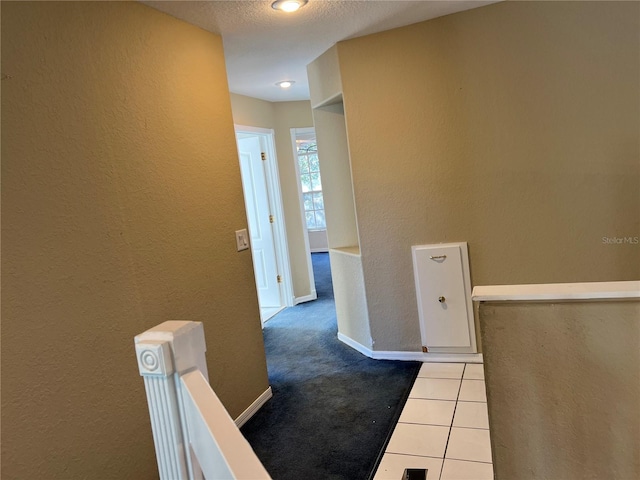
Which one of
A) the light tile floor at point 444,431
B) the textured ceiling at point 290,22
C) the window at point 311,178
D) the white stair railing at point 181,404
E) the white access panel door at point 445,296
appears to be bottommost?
the light tile floor at point 444,431

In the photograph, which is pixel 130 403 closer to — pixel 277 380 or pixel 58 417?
pixel 58 417

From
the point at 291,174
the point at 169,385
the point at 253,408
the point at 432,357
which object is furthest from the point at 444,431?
the point at 291,174

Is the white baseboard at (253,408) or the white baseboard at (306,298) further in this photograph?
the white baseboard at (306,298)

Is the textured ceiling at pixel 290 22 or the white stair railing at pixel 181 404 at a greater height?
the textured ceiling at pixel 290 22

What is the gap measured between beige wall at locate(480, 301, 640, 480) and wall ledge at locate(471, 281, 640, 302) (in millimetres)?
25

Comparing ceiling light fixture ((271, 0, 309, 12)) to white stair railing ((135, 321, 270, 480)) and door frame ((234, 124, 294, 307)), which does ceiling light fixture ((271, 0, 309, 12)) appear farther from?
door frame ((234, 124, 294, 307))

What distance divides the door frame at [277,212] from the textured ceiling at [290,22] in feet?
4.43

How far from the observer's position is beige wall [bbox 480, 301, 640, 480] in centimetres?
146

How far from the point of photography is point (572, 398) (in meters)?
1.52

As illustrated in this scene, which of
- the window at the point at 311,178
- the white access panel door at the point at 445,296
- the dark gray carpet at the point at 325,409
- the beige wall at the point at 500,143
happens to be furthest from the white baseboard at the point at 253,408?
the window at the point at 311,178

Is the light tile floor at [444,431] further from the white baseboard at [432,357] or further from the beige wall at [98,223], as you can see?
the beige wall at [98,223]

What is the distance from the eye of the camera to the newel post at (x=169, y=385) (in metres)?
0.98

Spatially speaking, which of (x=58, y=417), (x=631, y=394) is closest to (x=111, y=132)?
(x=58, y=417)

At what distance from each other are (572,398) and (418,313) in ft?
5.38
